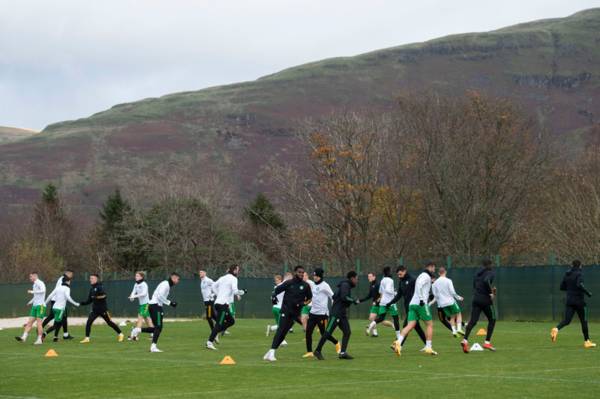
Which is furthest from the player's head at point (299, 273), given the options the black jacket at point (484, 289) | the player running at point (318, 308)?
the black jacket at point (484, 289)

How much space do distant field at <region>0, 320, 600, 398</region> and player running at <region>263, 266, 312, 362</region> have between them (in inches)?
23.2

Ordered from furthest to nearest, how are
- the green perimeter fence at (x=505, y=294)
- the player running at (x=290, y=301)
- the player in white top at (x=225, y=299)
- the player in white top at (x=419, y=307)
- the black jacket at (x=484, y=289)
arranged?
the green perimeter fence at (x=505, y=294), the player in white top at (x=225, y=299), the black jacket at (x=484, y=289), the player in white top at (x=419, y=307), the player running at (x=290, y=301)

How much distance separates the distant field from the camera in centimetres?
1588

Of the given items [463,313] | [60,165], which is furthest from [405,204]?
[60,165]

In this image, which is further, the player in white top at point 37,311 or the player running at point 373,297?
the player in white top at point 37,311

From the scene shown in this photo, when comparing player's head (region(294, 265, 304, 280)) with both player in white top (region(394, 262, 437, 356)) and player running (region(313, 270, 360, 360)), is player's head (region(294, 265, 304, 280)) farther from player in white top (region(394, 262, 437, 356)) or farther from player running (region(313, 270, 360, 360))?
player in white top (region(394, 262, 437, 356))

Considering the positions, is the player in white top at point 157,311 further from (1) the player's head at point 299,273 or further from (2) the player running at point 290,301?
(1) the player's head at point 299,273

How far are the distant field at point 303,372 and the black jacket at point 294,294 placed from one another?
1107mm

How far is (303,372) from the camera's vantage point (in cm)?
1917

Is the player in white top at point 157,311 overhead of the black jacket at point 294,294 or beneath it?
beneath

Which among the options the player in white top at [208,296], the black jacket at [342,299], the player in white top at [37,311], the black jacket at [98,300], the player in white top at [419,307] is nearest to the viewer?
the black jacket at [342,299]

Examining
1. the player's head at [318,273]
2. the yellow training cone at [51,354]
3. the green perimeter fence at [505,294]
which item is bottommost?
the green perimeter fence at [505,294]

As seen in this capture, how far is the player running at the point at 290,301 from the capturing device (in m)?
21.6

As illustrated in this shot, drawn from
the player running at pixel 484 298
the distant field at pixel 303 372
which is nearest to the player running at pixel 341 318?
the distant field at pixel 303 372
